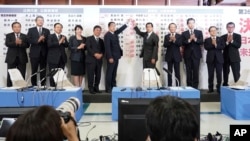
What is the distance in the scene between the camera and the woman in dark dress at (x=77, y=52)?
604 cm

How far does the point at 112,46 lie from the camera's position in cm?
604

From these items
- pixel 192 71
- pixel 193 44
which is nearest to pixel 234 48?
pixel 193 44

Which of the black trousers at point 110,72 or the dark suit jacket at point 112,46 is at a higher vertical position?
the dark suit jacket at point 112,46

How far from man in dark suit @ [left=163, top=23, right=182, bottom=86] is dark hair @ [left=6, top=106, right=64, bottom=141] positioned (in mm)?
5284

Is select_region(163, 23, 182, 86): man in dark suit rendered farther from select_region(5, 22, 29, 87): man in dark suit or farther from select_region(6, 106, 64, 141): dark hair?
select_region(6, 106, 64, 141): dark hair

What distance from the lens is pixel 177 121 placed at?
0.94 m

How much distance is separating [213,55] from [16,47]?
4.09m

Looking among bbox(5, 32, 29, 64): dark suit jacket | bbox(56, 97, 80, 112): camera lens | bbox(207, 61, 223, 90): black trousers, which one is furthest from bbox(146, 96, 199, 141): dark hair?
bbox(5, 32, 29, 64): dark suit jacket

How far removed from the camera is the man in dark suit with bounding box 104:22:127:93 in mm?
5979

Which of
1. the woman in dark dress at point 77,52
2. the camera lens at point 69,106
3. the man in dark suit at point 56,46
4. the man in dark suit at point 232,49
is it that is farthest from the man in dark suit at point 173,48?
the camera lens at point 69,106

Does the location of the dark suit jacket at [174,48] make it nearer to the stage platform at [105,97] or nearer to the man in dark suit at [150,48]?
the man in dark suit at [150,48]

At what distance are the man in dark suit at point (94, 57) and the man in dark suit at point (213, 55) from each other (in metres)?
2.25

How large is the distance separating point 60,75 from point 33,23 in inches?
100

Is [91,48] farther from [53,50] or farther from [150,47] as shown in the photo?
[150,47]
